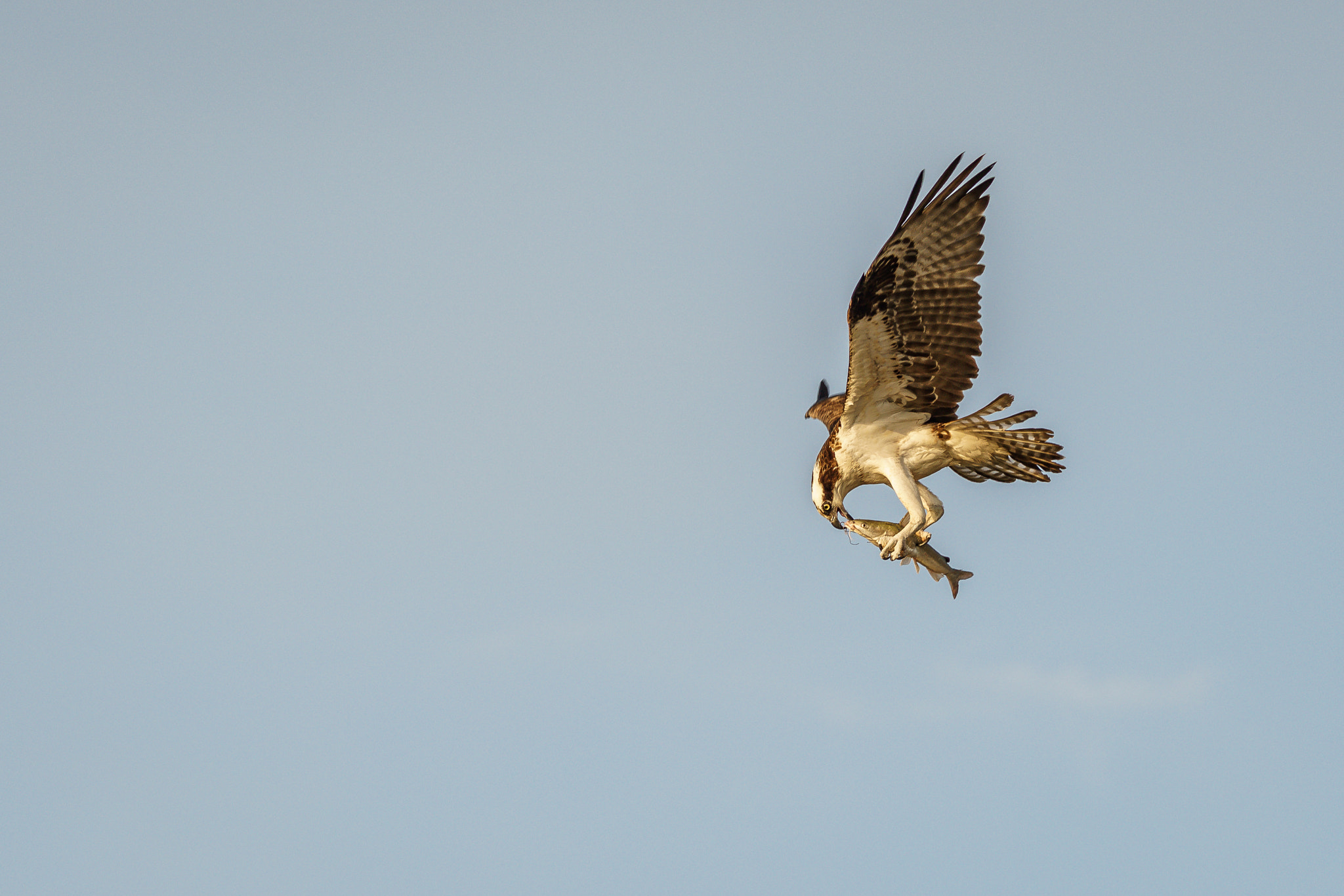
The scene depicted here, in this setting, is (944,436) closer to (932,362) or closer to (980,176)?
(932,362)

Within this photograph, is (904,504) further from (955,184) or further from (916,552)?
(955,184)

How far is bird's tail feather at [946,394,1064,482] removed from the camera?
35.0 ft

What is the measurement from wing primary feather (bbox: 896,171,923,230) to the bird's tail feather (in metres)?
1.43

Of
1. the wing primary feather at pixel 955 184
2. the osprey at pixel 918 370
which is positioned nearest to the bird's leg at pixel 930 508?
the osprey at pixel 918 370

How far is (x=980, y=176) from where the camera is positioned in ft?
34.5

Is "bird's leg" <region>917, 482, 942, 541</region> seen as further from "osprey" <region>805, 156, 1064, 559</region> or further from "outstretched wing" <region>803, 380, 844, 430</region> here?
"outstretched wing" <region>803, 380, 844, 430</region>

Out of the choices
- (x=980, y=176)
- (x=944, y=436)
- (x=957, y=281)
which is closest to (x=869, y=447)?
(x=944, y=436)

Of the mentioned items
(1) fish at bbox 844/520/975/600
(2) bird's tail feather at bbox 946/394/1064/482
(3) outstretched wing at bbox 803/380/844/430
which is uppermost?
(3) outstretched wing at bbox 803/380/844/430

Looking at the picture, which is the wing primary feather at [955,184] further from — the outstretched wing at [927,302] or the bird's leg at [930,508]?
the bird's leg at [930,508]

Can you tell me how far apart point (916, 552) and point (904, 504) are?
349 millimetres

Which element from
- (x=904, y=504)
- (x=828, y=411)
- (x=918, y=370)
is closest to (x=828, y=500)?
(x=904, y=504)

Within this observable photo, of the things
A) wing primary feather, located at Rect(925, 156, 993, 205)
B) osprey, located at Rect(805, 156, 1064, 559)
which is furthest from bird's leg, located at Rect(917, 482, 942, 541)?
wing primary feather, located at Rect(925, 156, 993, 205)

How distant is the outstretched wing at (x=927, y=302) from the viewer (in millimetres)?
10484

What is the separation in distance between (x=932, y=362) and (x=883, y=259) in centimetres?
80
